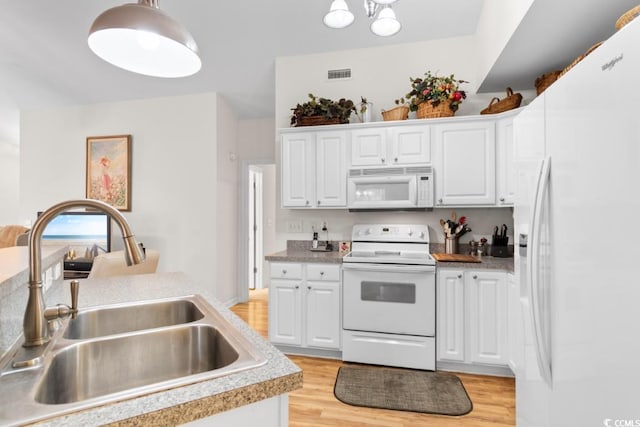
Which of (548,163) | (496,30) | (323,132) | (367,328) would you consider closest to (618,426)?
(548,163)

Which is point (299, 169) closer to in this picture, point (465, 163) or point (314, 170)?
point (314, 170)

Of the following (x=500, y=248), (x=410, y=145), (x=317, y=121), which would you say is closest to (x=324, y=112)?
(x=317, y=121)

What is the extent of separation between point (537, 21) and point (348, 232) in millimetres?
2247

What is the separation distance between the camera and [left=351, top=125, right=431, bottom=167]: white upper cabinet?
2.98 metres

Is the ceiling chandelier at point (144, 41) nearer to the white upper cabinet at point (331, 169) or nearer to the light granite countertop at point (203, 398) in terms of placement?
the light granite countertop at point (203, 398)

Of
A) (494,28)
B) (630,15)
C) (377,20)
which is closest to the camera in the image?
(630,15)

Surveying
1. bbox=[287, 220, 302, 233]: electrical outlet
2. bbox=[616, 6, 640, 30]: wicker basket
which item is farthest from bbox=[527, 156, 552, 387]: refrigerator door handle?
bbox=[287, 220, 302, 233]: electrical outlet

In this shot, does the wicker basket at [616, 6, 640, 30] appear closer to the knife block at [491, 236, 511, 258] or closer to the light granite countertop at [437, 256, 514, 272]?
the light granite countertop at [437, 256, 514, 272]

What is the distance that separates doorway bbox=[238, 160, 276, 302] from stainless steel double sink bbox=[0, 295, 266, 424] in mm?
3542

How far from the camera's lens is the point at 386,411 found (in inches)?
83.0

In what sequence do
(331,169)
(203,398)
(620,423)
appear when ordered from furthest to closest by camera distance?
(331,169)
(620,423)
(203,398)

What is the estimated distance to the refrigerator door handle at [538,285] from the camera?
115 cm

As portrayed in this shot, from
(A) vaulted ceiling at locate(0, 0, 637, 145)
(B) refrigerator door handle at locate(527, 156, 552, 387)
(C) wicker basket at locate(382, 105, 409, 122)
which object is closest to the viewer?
(B) refrigerator door handle at locate(527, 156, 552, 387)

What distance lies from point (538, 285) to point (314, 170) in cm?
233
